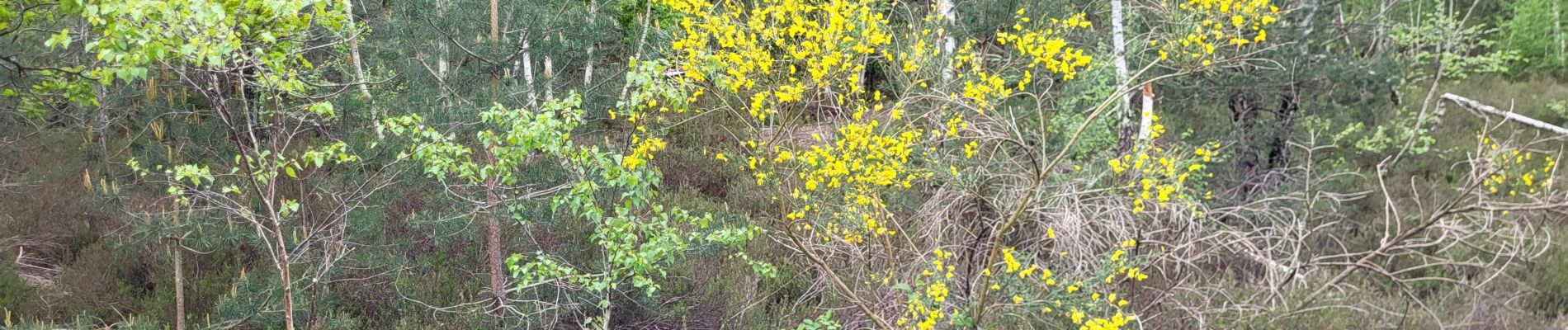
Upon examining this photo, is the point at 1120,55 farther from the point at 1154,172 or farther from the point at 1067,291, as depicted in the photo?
the point at 1067,291

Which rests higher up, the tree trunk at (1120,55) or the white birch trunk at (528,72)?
the white birch trunk at (528,72)

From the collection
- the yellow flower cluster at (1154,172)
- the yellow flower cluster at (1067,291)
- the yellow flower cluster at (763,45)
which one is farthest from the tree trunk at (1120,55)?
the yellow flower cluster at (763,45)

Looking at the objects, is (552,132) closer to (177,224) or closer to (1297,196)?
(177,224)

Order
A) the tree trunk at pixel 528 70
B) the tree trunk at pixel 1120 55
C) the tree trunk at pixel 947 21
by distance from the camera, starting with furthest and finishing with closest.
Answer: the tree trunk at pixel 947 21, the tree trunk at pixel 1120 55, the tree trunk at pixel 528 70

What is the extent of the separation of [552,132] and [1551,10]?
18.1 meters

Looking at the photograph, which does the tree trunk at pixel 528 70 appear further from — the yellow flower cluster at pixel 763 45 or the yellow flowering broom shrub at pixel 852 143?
the yellow flower cluster at pixel 763 45

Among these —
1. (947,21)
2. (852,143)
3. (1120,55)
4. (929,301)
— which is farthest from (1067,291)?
(947,21)

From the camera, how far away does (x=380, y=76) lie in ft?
17.0

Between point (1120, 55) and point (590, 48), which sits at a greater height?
point (590, 48)

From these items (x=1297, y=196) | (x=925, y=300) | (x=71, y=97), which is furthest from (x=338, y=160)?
(x=1297, y=196)

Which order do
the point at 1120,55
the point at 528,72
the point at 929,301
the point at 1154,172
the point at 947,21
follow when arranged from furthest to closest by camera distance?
the point at 947,21
the point at 1120,55
the point at 528,72
the point at 1154,172
the point at 929,301

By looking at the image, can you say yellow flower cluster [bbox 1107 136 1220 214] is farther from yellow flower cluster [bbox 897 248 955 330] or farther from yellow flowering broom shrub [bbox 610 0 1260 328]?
yellow flower cluster [bbox 897 248 955 330]

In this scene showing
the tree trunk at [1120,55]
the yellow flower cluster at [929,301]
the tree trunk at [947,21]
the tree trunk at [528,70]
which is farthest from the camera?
the tree trunk at [947,21]

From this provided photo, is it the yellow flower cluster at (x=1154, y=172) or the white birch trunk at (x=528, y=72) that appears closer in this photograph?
the yellow flower cluster at (x=1154, y=172)
